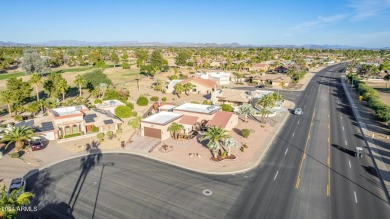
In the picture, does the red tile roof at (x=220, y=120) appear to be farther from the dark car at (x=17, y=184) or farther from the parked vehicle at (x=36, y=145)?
the dark car at (x=17, y=184)

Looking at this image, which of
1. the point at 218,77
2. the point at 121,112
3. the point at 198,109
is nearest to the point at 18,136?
the point at 121,112

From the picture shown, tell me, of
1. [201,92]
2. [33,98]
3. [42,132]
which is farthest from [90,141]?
[201,92]

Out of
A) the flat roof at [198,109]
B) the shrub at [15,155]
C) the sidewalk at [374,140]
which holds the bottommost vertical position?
the shrub at [15,155]

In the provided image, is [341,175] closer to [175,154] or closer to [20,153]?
[175,154]

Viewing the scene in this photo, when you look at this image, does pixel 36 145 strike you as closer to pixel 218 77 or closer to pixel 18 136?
pixel 18 136

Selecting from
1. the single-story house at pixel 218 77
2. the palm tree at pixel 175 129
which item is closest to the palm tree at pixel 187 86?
the single-story house at pixel 218 77

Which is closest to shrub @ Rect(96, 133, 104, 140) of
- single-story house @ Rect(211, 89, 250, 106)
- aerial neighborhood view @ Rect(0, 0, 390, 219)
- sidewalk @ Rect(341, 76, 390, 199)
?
aerial neighborhood view @ Rect(0, 0, 390, 219)
